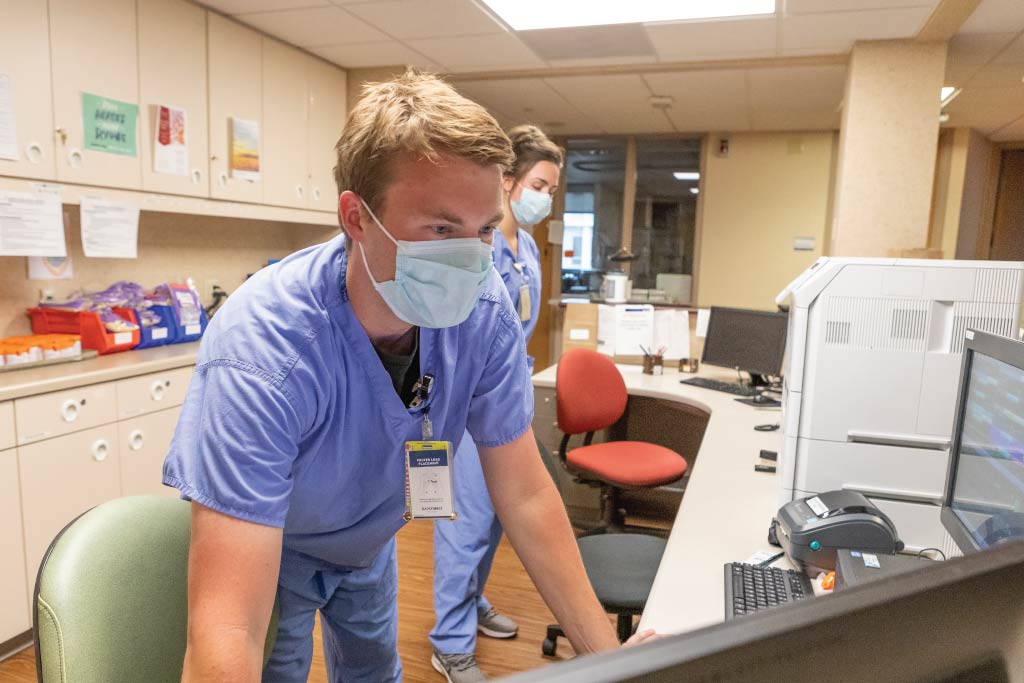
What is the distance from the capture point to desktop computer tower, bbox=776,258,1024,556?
1313mm

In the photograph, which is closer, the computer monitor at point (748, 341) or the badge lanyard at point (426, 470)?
the badge lanyard at point (426, 470)

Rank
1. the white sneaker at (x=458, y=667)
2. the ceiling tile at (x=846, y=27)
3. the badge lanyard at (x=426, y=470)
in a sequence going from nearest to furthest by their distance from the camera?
the badge lanyard at (x=426, y=470)
the white sneaker at (x=458, y=667)
the ceiling tile at (x=846, y=27)

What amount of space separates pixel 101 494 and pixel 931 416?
2.59m

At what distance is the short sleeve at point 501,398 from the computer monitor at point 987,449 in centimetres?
66

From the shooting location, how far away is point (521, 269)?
2434mm

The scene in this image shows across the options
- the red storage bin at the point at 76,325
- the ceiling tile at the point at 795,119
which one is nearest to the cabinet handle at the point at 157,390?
the red storage bin at the point at 76,325

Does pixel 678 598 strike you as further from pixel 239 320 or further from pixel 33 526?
pixel 33 526

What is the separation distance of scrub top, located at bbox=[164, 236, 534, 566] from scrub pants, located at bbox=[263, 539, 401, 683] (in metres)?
0.05

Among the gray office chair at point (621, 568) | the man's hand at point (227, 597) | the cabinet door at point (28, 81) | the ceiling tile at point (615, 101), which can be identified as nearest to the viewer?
the man's hand at point (227, 597)

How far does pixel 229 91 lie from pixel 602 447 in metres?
2.46

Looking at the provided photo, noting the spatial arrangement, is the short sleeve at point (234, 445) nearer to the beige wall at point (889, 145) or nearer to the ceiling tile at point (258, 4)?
the ceiling tile at point (258, 4)

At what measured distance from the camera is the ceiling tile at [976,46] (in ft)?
11.3

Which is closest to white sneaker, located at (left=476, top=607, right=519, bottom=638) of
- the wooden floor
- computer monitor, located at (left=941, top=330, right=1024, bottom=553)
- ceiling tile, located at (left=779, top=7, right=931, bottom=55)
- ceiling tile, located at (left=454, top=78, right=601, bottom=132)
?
the wooden floor

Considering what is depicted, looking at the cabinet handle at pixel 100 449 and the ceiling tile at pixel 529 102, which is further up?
the ceiling tile at pixel 529 102
